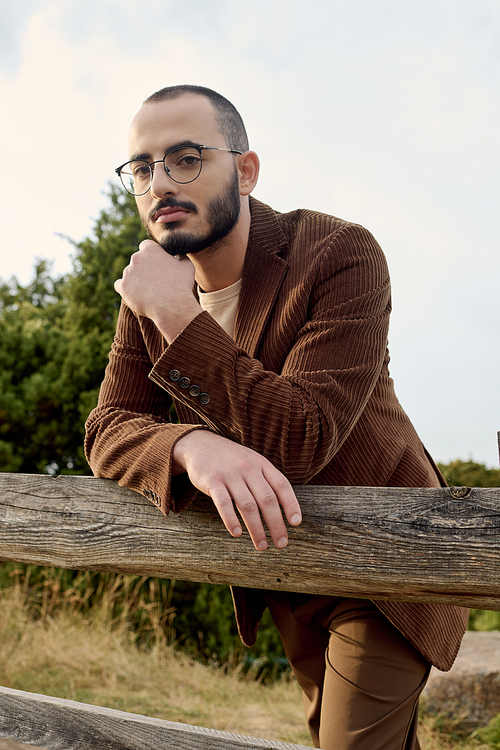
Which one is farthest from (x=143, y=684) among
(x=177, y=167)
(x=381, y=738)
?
(x=177, y=167)

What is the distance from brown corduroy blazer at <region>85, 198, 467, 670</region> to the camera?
148 cm

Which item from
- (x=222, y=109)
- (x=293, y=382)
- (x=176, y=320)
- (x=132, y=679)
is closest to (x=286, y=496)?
(x=293, y=382)

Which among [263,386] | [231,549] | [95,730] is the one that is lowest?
[95,730]

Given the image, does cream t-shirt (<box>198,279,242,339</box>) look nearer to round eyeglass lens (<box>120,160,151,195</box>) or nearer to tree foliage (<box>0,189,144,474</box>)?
round eyeglass lens (<box>120,160,151,195</box>)

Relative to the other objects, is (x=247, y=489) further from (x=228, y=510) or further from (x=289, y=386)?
(x=289, y=386)

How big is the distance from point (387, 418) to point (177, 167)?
985 mm

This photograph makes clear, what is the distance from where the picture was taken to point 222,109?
1985 millimetres

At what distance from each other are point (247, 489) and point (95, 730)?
2.79ft

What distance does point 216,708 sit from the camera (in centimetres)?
477

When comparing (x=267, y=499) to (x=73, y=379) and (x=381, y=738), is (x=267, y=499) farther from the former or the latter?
(x=73, y=379)

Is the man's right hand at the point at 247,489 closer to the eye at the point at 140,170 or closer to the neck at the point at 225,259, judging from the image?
the neck at the point at 225,259

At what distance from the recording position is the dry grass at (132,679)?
4.54 meters

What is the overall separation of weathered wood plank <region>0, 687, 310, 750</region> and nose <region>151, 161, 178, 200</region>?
1.45 m

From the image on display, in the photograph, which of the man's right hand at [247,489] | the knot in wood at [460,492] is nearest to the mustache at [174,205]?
the man's right hand at [247,489]
